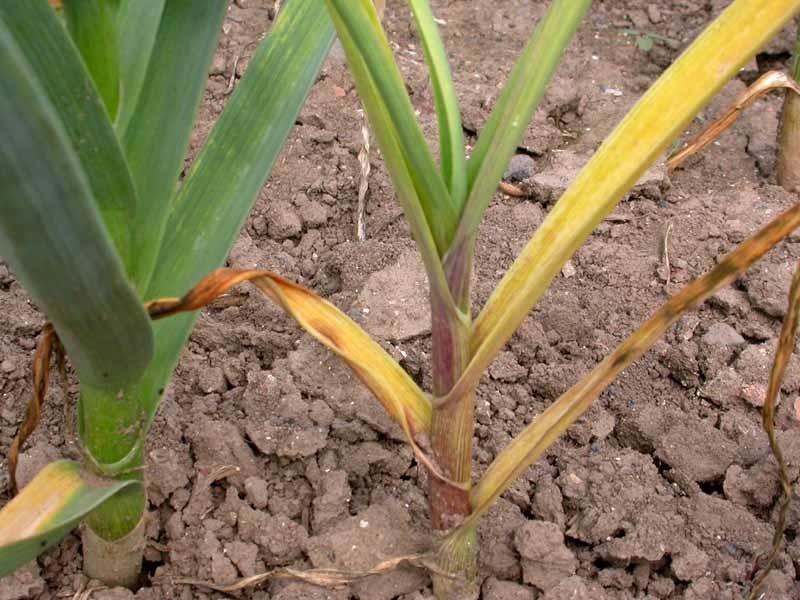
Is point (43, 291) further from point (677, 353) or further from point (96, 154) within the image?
point (677, 353)

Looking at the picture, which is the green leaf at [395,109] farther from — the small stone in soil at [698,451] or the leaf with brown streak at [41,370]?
the small stone in soil at [698,451]

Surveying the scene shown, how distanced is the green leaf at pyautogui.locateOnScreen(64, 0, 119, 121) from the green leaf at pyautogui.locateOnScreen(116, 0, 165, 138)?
0.03 meters

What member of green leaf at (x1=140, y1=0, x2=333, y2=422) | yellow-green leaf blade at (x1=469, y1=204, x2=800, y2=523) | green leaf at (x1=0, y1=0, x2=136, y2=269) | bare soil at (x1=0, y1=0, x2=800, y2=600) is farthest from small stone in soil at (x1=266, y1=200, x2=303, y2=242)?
green leaf at (x1=0, y1=0, x2=136, y2=269)

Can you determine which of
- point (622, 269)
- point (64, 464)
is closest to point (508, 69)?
point (622, 269)

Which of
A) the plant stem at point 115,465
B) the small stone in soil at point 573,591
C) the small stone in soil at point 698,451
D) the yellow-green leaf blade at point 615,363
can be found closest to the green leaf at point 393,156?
the yellow-green leaf blade at point 615,363

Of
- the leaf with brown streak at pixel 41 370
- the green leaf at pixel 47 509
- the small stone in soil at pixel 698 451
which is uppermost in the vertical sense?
the leaf with brown streak at pixel 41 370

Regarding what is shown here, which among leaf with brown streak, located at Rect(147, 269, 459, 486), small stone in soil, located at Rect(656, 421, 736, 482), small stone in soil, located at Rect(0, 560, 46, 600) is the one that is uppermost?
leaf with brown streak, located at Rect(147, 269, 459, 486)

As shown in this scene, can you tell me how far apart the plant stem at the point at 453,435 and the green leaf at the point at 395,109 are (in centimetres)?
4

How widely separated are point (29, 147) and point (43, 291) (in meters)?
0.14

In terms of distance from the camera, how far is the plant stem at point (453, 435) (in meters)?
0.93

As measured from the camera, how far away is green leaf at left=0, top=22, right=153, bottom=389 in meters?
0.63

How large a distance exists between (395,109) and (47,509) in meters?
0.46

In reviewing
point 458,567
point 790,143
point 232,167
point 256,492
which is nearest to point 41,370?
point 232,167

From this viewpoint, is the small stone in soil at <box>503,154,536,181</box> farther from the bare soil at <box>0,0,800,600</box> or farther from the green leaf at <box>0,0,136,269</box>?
the green leaf at <box>0,0,136,269</box>
